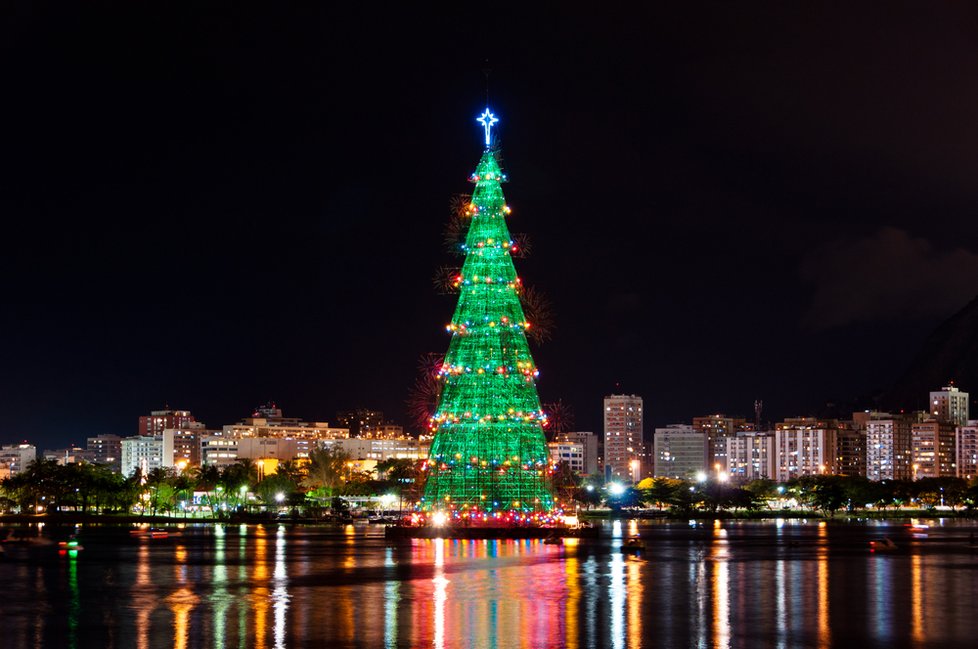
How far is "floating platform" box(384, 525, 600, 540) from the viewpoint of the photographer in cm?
7862

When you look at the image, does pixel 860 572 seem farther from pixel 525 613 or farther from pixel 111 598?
pixel 111 598

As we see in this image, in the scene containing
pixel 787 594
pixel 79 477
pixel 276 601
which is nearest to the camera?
pixel 276 601

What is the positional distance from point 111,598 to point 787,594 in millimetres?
22127

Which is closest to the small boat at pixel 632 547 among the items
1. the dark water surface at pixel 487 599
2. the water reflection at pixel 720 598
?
the dark water surface at pixel 487 599

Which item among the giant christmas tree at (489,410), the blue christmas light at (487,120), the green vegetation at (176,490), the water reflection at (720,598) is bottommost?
the green vegetation at (176,490)

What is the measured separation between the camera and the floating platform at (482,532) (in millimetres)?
78625

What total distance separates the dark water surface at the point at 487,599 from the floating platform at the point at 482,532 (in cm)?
402

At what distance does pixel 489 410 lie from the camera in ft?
257

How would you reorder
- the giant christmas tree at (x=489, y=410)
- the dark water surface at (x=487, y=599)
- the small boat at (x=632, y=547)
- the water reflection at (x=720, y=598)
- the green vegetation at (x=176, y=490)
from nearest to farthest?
the dark water surface at (x=487, y=599), the water reflection at (x=720, y=598), the small boat at (x=632, y=547), the giant christmas tree at (x=489, y=410), the green vegetation at (x=176, y=490)

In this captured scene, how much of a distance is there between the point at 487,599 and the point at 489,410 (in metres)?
36.0

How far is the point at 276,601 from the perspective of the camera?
42.7m

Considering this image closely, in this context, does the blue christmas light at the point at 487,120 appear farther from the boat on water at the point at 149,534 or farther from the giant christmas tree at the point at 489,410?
the boat on water at the point at 149,534

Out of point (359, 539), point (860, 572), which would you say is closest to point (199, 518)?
point (359, 539)

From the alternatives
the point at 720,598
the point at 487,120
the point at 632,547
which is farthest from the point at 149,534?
the point at 720,598
